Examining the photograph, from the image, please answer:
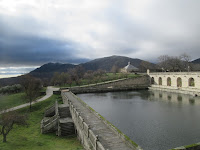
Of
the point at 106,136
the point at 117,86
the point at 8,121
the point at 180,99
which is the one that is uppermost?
the point at 117,86

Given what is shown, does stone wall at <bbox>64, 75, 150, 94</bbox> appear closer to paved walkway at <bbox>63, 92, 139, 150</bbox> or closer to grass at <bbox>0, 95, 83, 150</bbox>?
grass at <bbox>0, 95, 83, 150</bbox>

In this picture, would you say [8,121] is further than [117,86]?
No

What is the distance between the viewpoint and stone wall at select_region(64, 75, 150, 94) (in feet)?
166

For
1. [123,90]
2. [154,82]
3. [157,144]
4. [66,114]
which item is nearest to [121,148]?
[157,144]

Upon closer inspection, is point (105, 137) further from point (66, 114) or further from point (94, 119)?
point (66, 114)

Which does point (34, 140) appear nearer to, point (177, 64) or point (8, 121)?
point (8, 121)

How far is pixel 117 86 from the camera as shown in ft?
189

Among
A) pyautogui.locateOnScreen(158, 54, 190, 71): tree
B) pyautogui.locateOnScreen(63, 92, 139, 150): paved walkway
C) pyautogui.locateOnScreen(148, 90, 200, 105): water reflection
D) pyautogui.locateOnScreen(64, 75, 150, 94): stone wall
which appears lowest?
pyautogui.locateOnScreen(148, 90, 200, 105): water reflection

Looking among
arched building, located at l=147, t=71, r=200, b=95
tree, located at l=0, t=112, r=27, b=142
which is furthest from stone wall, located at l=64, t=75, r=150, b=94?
tree, located at l=0, t=112, r=27, b=142

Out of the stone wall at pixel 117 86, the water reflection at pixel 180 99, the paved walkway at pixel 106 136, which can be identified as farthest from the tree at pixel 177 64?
the paved walkway at pixel 106 136

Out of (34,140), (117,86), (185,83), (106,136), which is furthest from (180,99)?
(34,140)

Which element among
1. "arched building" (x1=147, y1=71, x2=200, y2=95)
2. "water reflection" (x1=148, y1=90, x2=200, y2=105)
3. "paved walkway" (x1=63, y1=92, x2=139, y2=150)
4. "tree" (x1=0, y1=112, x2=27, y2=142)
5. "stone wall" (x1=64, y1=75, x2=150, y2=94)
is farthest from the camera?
"stone wall" (x1=64, y1=75, x2=150, y2=94)

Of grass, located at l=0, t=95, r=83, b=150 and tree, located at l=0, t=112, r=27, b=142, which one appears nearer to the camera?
grass, located at l=0, t=95, r=83, b=150

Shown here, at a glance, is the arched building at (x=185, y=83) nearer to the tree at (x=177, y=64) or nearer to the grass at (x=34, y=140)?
the tree at (x=177, y=64)
